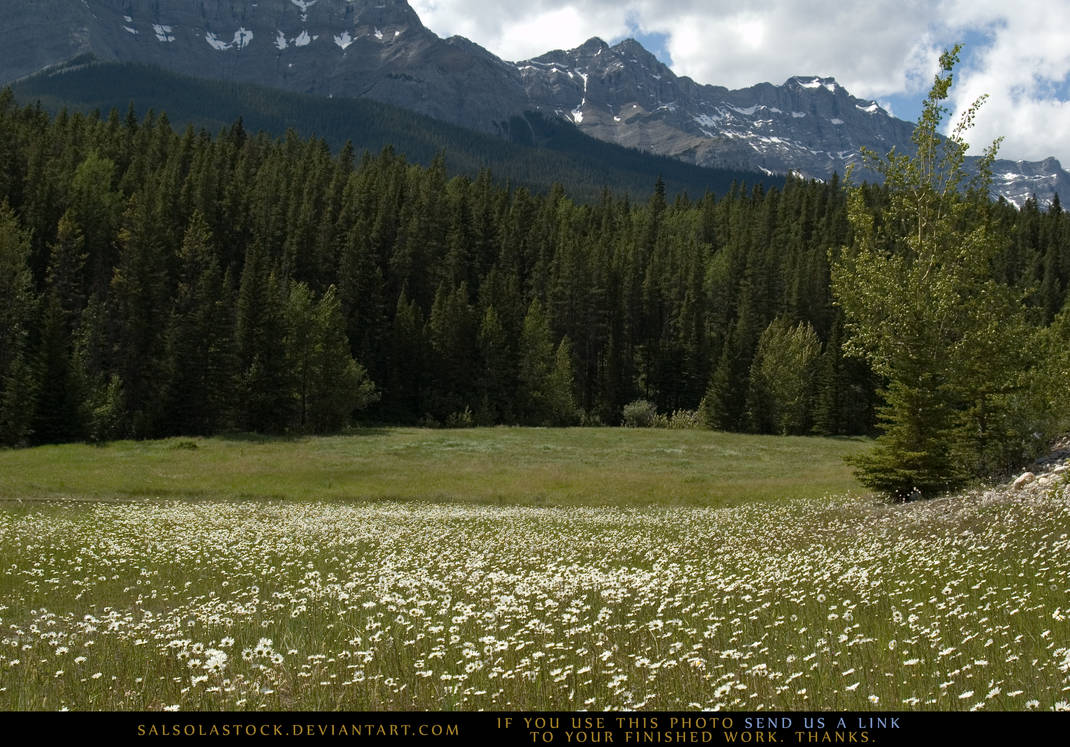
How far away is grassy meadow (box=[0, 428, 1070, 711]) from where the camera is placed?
7215 mm

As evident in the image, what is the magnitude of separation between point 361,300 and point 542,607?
99530 millimetres

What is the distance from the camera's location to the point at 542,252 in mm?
125312

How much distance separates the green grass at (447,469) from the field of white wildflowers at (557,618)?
1878 centimetres

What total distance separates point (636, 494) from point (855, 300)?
49.0ft

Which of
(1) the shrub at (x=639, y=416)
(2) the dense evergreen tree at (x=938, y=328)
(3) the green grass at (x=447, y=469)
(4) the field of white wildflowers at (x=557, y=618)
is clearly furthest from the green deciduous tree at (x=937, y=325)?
(1) the shrub at (x=639, y=416)

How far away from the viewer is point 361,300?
4166 inches

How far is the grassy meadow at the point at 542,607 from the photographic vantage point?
7.21 m

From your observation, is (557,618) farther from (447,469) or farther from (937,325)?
(447,469)
